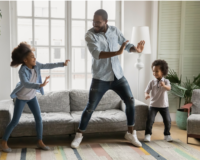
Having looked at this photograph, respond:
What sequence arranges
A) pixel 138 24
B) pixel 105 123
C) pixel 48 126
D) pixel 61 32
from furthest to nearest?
pixel 138 24
pixel 61 32
pixel 105 123
pixel 48 126

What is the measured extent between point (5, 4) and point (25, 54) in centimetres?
130

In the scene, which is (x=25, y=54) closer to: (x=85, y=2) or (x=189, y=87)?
(x=85, y=2)

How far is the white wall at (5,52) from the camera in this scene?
11.9ft

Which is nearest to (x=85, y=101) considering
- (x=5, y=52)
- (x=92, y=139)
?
(x=92, y=139)

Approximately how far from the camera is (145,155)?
2707mm

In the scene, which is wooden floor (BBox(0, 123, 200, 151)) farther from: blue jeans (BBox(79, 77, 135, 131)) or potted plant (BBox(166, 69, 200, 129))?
blue jeans (BBox(79, 77, 135, 131))

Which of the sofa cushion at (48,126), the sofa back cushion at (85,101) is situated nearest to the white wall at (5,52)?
the sofa cushion at (48,126)

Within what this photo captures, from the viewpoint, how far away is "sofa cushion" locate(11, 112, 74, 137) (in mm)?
2967

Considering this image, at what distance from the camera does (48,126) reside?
3.04 meters

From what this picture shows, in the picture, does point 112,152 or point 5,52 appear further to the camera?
point 5,52

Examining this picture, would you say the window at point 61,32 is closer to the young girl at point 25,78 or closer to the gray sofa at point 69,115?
the gray sofa at point 69,115

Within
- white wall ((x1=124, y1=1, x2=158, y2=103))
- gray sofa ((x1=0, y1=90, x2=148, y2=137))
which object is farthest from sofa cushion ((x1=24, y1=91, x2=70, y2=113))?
white wall ((x1=124, y1=1, x2=158, y2=103))

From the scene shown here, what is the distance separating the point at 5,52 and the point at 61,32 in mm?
857

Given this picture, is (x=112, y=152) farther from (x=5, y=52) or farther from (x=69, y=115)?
(x=5, y=52)
